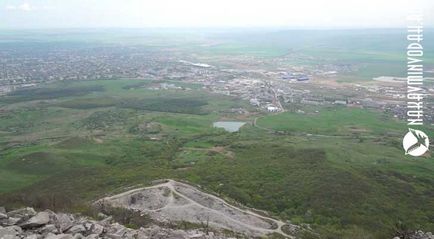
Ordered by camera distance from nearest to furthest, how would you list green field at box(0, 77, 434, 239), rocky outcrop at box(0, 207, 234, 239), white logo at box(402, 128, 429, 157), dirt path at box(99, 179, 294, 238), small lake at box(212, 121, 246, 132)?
rocky outcrop at box(0, 207, 234, 239)
dirt path at box(99, 179, 294, 238)
green field at box(0, 77, 434, 239)
white logo at box(402, 128, 429, 157)
small lake at box(212, 121, 246, 132)

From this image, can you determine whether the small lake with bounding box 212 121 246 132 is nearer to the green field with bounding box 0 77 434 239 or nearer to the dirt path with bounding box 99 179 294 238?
the green field with bounding box 0 77 434 239

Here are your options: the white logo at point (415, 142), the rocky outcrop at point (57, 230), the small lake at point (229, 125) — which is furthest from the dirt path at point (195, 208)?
the small lake at point (229, 125)

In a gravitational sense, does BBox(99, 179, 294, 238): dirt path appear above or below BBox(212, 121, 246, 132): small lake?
above

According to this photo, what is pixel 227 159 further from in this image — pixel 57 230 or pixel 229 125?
pixel 57 230

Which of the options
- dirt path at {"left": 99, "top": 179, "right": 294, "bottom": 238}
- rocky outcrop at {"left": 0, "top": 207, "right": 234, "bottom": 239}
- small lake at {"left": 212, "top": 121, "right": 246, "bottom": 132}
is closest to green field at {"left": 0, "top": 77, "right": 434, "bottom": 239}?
small lake at {"left": 212, "top": 121, "right": 246, "bottom": 132}

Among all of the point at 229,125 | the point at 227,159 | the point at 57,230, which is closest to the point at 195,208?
the point at 57,230

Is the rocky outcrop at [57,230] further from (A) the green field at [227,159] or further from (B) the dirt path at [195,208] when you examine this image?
(B) the dirt path at [195,208]
